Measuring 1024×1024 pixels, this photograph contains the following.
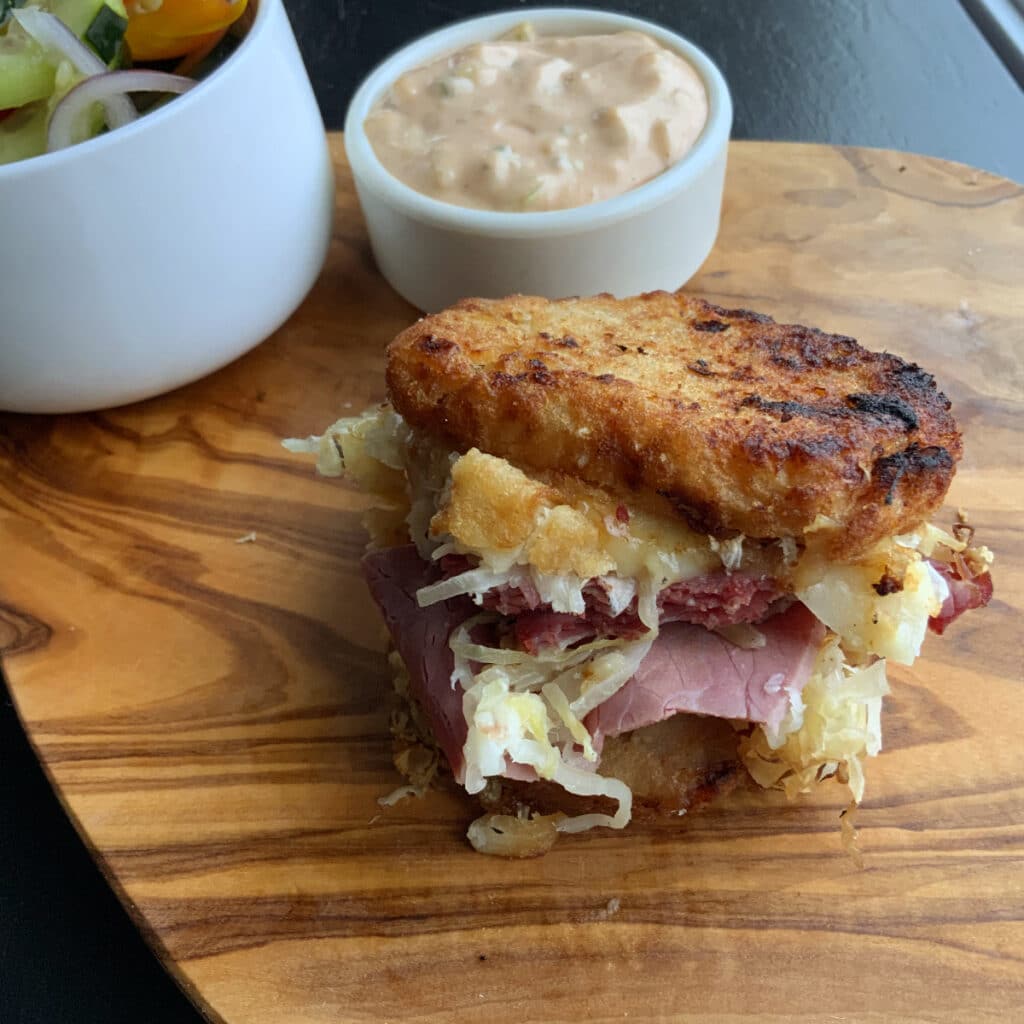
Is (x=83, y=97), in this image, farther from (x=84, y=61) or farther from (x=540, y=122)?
(x=540, y=122)

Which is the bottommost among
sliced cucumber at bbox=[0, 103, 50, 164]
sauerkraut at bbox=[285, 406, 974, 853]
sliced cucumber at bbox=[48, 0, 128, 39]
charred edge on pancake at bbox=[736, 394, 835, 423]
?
sauerkraut at bbox=[285, 406, 974, 853]

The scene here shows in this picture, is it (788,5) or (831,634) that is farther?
(788,5)

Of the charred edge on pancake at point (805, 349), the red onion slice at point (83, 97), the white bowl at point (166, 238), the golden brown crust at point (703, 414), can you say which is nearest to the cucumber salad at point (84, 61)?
the red onion slice at point (83, 97)

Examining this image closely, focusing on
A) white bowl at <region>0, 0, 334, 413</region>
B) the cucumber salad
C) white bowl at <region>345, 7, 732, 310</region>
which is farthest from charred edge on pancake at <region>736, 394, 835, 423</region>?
the cucumber salad

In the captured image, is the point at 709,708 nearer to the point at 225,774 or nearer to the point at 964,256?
the point at 225,774

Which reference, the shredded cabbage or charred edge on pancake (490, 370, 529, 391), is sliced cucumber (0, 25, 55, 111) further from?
the shredded cabbage

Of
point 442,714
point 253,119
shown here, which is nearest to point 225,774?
point 442,714
